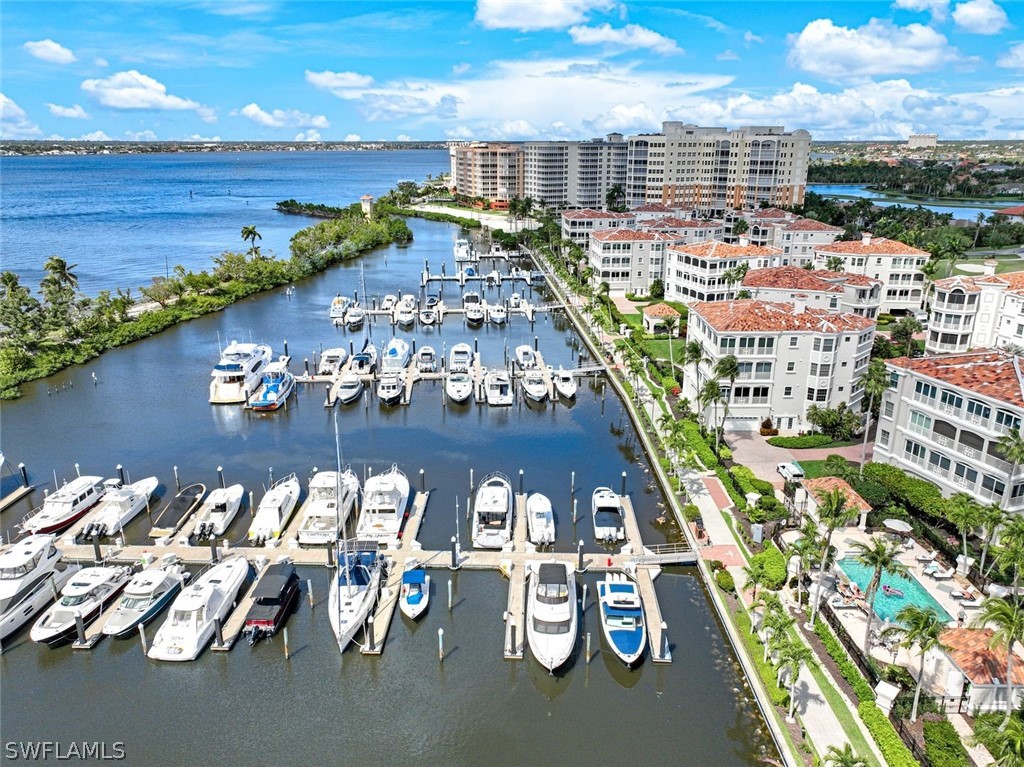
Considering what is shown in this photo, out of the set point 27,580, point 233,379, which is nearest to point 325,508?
point 27,580

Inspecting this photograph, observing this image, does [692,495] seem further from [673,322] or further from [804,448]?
[673,322]

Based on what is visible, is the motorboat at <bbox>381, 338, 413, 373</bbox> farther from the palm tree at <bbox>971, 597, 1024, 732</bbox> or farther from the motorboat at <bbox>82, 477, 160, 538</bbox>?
the palm tree at <bbox>971, 597, 1024, 732</bbox>

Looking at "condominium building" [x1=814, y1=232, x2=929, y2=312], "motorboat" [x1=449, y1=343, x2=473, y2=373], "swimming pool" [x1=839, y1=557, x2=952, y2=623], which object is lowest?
"swimming pool" [x1=839, y1=557, x2=952, y2=623]

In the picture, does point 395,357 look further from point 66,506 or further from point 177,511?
point 66,506

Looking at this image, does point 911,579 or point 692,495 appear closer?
point 911,579

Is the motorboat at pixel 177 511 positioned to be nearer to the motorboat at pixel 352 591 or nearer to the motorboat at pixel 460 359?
the motorboat at pixel 352 591

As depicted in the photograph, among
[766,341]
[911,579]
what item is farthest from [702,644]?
[766,341]

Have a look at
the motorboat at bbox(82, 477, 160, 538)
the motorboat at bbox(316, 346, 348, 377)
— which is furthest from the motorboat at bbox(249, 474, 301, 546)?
the motorboat at bbox(316, 346, 348, 377)
